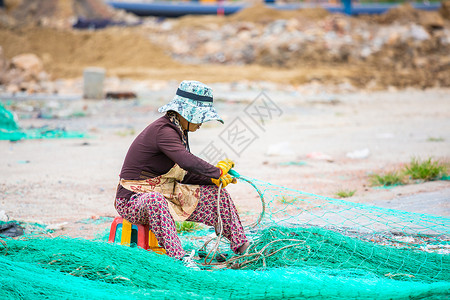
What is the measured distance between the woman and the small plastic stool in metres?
0.10

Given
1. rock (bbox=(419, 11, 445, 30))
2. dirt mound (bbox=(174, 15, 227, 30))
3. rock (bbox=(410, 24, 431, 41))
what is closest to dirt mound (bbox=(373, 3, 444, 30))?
rock (bbox=(419, 11, 445, 30))

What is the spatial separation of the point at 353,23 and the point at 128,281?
22.1 m

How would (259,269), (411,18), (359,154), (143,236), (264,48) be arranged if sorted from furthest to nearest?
(411,18) → (264,48) → (359,154) → (143,236) → (259,269)

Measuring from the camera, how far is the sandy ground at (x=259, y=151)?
5.30m

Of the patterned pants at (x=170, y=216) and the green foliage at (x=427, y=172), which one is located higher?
the patterned pants at (x=170, y=216)

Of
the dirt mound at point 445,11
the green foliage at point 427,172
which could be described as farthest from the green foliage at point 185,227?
the dirt mound at point 445,11

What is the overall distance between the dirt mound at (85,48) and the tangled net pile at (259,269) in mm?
16984

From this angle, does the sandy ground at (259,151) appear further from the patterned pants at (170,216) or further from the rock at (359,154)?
the patterned pants at (170,216)

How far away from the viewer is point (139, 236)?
3.54 meters

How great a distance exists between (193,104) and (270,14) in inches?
864

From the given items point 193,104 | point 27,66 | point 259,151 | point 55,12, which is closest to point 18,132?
point 259,151

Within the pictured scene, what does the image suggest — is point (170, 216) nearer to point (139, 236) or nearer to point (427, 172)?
point (139, 236)

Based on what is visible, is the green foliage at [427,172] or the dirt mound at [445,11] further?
the dirt mound at [445,11]

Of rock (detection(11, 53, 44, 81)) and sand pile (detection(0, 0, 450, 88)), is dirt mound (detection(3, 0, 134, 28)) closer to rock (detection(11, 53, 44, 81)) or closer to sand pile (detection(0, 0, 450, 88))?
sand pile (detection(0, 0, 450, 88))
